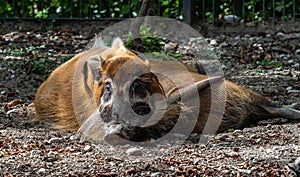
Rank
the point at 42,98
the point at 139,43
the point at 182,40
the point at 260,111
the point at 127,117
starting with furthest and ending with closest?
the point at 182,40
the point at 139,43
the point at 42,98
the point at 260,111
the point at 127,117

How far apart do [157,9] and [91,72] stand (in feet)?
17.2

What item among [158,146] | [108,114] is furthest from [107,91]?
[158,146]

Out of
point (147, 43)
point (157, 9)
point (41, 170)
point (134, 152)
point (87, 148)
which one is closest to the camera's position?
point (41, 170)

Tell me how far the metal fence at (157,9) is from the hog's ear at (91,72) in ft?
15.3

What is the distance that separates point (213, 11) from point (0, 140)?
5498mm

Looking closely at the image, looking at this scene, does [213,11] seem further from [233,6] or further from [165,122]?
[165,122]

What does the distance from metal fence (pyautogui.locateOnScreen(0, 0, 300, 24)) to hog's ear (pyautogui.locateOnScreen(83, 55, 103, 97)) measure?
4.66m

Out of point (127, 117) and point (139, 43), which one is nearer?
point (127, 117)

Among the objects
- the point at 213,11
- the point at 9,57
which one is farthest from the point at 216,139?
the point at 213,11

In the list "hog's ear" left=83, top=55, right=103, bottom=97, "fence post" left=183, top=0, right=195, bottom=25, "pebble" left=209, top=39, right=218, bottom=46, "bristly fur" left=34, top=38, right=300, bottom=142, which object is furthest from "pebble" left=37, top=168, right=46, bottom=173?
"fence post" left=183, top=0, right=195, bottom=25

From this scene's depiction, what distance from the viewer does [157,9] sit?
32.8 feet

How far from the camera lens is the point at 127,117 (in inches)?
173

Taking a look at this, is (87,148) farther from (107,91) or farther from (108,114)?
(107,91)

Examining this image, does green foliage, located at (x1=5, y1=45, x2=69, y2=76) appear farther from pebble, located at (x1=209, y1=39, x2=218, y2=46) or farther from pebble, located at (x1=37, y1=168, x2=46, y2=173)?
pebble, located at (x1=37, y1=168, x2=46, y2=173)
